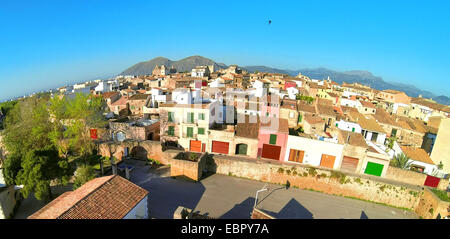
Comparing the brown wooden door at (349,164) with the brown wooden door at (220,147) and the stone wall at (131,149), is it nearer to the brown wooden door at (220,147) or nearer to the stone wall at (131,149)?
the brown wooden door at (220,147)

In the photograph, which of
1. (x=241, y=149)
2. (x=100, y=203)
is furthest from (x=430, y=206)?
(x=100, y=203)

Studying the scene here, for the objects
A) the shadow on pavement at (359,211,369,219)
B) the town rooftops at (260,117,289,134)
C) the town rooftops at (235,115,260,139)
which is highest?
the town rooftops at (260,117,289,134)

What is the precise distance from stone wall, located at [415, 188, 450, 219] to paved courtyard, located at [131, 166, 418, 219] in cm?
89

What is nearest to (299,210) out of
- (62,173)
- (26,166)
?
(62,173)

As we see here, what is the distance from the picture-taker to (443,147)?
2608 cm

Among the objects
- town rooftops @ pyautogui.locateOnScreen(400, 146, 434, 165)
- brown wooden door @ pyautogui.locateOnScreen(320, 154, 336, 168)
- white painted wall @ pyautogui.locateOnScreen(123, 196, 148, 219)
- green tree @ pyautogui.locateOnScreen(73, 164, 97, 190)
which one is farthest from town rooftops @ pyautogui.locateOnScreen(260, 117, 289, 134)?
green tree @ pyautogui.locateOnScreen(73, 164, 97, 190)

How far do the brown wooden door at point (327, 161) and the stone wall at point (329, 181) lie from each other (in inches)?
96.0

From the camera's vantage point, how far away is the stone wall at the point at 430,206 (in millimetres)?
17175

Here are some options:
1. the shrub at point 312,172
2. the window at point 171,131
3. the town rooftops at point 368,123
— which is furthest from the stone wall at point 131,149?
the town rooftops at point 368,123

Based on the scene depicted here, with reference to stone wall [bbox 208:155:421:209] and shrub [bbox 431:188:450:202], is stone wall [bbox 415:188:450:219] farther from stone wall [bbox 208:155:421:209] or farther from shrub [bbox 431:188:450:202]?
stone wall [bbox 208:155:421:209]

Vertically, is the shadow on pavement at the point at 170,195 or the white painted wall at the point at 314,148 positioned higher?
the white painted wall at the point at 314,148

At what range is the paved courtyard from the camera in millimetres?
17266

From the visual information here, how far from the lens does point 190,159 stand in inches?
860

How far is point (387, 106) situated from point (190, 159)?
56.9 meters
